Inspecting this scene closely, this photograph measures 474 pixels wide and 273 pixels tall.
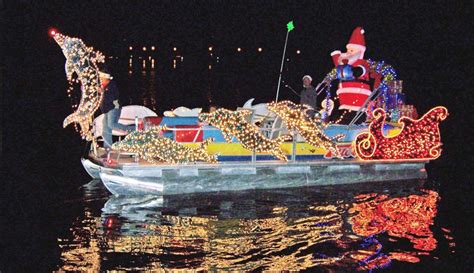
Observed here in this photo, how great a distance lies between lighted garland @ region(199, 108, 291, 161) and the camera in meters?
14.9

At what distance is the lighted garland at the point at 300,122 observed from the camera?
1545cm

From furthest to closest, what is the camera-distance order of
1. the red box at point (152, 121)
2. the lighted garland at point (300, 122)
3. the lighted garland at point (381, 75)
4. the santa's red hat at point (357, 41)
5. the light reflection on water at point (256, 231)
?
the santa's red hat at point (357, 41) < the lighted garland at point (381, 75) < the red box at point (152, 121) < the lighted garland at point (300, 122) < the light reflection on water at point (256, 231)

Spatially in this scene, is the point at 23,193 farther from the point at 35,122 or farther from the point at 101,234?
the point at 35,122

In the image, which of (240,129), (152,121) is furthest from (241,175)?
(152,121)

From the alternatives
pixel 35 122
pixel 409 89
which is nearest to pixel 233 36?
pixel 409 89

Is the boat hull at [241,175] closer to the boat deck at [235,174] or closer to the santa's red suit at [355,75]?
the boat deck at [235,174]

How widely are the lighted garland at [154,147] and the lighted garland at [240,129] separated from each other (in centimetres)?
93

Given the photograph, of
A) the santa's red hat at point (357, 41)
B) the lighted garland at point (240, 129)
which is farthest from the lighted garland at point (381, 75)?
the lighted garland at point (240, 129)

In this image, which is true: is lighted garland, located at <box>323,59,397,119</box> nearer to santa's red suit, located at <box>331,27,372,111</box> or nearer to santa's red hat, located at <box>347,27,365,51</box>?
santa's red suit, located at <box>331,27,372,111</box>

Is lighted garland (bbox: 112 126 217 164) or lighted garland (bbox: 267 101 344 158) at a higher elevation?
lighted garland (bbox: 267 101 344 158)

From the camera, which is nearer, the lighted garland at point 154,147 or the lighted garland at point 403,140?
the lighted garland at point 154,147

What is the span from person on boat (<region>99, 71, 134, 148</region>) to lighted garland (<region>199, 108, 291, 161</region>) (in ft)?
7.32

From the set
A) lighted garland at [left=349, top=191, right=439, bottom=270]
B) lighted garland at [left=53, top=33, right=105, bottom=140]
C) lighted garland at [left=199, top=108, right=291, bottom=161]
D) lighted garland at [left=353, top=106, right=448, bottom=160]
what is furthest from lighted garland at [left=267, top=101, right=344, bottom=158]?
lighted garland at [left=53, top=33, right=105, bottom=140]

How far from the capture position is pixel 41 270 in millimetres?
10062
